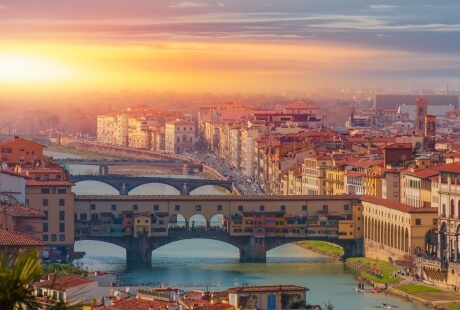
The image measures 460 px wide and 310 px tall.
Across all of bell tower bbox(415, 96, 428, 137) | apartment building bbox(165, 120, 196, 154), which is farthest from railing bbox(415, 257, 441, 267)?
apartment building bbox(165, 120, 196, 154)

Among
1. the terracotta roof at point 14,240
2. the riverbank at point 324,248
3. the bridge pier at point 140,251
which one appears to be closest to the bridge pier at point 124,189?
the riverbank at point 324,248

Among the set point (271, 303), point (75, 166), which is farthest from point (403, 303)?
point (75, 166)

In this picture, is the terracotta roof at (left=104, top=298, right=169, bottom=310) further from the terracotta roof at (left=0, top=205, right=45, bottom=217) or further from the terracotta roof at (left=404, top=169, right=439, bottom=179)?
the terracotta roof at (left=404, top=169, right=439, bottom=179)

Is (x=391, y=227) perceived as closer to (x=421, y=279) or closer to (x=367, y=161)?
(x=421, y=279)

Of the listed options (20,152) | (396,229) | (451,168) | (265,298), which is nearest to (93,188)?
(20,152)

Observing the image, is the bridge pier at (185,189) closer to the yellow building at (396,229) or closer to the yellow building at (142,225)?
the yellow building at (396,229)

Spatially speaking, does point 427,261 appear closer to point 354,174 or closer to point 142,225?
point 142,225
